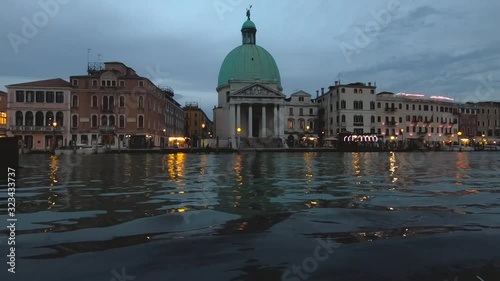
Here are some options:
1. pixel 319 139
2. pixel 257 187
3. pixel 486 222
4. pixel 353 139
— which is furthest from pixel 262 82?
pixel 486 222

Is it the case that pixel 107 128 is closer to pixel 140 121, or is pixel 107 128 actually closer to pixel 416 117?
pixel 140 121

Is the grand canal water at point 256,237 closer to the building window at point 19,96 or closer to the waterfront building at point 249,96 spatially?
the building window at point 19,96

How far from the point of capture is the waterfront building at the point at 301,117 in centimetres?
8489

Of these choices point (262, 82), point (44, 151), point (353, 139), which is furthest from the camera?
point (262, 82)

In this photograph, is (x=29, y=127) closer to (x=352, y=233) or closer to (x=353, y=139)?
(x=353, y=139)

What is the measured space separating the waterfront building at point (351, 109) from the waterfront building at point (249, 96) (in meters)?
12.1

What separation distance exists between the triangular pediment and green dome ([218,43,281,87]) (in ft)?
16.2

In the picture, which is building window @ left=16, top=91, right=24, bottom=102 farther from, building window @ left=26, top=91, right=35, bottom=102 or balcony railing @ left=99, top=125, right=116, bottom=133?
balcony railing @ left=99, top=125, right=116, bottom=133

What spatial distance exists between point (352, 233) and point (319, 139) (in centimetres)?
8040

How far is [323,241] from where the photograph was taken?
4.98 m

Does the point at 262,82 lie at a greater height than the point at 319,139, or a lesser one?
greater

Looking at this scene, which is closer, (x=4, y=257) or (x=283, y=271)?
(x=283, y=271)

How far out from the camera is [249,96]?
3078 inches

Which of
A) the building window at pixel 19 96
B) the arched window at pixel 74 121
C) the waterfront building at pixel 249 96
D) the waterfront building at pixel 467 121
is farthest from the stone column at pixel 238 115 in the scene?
the waterfront building at pixel 467 121
